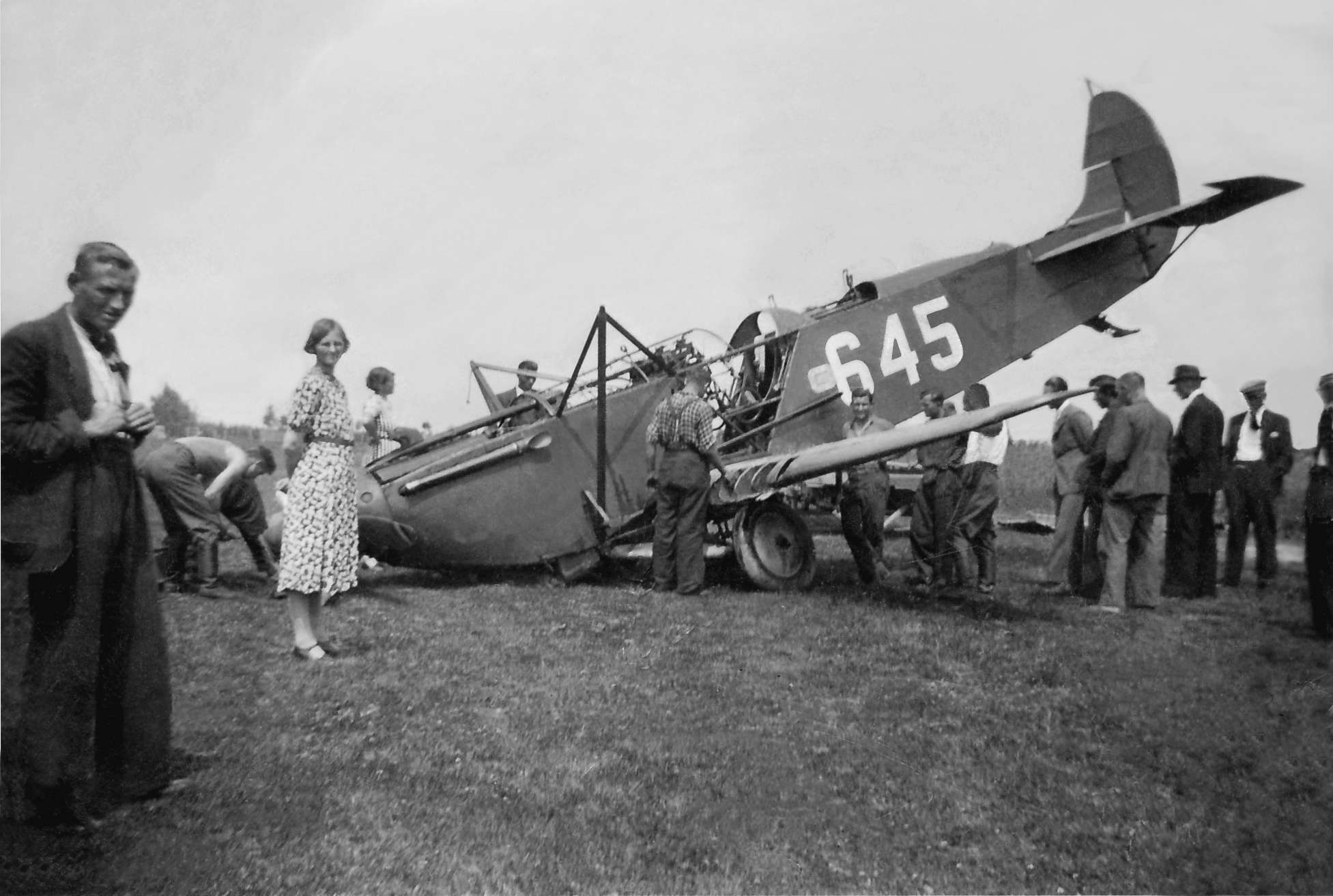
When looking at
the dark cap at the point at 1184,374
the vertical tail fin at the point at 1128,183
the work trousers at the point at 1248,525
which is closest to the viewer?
the dark cap at the point at 1184,374

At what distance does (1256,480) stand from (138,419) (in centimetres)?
734

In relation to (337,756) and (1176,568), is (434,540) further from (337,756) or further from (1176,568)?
(1176,568)

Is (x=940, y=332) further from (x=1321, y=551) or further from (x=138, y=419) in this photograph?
(x=138, y=419)

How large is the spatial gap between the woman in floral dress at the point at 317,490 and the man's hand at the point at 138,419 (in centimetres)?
171

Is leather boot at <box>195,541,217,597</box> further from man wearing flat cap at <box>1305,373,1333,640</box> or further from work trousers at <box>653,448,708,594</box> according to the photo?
man wearing flat cap at <box>1305,373,1333,640</box>

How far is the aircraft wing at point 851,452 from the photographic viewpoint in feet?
19.1

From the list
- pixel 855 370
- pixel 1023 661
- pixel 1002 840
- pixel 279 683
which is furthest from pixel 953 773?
pixel 855 370

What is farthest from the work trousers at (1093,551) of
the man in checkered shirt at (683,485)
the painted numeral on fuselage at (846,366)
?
the man in checkered shirt at (683,485)

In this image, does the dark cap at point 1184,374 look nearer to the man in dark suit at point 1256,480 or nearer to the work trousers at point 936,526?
the man in dark suit at point 1256,480

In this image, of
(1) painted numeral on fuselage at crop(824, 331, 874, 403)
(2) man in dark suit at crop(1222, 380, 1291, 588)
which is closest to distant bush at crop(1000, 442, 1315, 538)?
(2) man in dark suit at crop(1222, 380, 1291, 588)

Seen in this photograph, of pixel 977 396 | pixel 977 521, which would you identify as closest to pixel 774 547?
pixel 977 521

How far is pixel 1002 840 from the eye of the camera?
3154 mm

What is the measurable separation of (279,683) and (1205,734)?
4.15m

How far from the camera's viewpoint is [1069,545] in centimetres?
796
